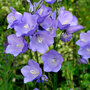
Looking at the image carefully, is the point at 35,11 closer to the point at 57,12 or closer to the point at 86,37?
the point at 57,12

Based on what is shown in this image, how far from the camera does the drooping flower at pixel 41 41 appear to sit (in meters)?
0.80

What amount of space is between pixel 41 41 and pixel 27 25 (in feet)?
0.33

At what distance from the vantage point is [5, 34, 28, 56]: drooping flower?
84cm

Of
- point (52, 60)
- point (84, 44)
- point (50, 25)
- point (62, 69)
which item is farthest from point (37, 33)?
point (62, 69)

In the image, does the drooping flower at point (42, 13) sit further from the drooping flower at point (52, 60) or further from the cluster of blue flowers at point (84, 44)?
the cluster of blue flowers at point (84, 44)

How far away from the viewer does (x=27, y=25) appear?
2.76ft

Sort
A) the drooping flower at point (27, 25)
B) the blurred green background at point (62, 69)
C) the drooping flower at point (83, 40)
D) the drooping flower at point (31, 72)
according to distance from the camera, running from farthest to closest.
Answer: the blurred green background at point (62, 69), the drooping flower at point (83, 40), the drooping flower at point (31, 72), the drooping flower at point (27, 25)

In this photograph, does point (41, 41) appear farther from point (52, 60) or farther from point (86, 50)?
point (86, 50)

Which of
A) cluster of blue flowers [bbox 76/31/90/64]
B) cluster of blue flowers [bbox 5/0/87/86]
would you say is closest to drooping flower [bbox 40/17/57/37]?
cluster of blue flowers [bbox 5/0/87/86]

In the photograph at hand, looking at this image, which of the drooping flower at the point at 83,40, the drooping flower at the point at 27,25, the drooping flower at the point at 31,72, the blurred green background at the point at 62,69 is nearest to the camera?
the drooping flower at the point at 27,25

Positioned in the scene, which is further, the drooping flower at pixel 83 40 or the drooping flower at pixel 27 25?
the drooping flower at pixel 83 40

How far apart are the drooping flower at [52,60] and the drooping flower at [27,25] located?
0.48 feet

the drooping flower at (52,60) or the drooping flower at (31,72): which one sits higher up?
the drooping flower at (52,60)

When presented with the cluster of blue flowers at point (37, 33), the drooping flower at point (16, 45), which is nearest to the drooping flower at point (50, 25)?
the cluster of blue flowers at point (37, 33)
